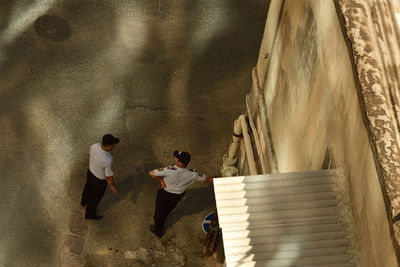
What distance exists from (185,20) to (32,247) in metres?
6.16

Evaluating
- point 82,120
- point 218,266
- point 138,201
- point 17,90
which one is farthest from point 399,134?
point 17,90

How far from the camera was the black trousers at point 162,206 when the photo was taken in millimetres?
9109

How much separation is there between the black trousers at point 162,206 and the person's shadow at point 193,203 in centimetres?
30

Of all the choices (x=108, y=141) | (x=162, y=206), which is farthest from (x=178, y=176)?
(x=108, y=141)

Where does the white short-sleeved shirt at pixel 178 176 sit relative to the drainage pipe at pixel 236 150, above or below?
below

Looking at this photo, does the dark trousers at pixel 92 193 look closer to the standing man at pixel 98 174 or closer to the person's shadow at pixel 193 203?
the standing man at pixel 98 174

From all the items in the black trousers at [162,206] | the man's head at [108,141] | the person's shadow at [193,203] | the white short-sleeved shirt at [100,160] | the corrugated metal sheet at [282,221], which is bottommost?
the corrugated metal sheet at [282,221]

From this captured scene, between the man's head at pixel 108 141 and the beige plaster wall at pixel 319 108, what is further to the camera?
the man's head at pixel 108 141

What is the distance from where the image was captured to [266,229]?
207 inches

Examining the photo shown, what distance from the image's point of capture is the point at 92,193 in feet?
30.8

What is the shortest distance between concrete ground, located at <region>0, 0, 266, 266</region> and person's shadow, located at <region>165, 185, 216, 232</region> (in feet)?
0.08

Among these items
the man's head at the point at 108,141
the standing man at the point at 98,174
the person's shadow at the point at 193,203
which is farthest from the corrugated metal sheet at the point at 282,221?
the person's shadow at the point at 193,203

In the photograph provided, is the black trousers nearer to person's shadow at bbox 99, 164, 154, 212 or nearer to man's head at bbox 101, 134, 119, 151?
person's shadow at bbox 99, 164, 154, 212

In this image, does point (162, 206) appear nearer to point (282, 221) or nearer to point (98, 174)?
point (98, 174)
